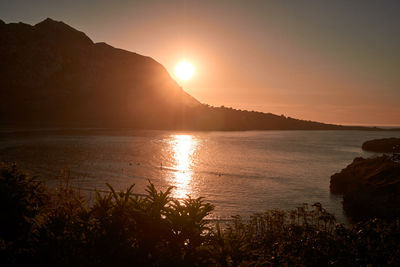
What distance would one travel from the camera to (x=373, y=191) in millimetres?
32188

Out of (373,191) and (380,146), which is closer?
(373,191)

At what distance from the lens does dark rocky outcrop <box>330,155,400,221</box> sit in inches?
1169

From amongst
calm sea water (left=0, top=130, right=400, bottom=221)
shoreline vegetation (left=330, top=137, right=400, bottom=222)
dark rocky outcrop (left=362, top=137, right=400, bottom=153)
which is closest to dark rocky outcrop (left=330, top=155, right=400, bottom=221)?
shoreline vegetation (left=330, top=137, right=400, bottom=222)

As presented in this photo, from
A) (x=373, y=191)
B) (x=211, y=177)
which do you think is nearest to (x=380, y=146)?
(x=211, y=177)

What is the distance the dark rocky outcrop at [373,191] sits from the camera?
29.7m

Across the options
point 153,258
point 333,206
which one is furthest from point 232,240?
point 333,206

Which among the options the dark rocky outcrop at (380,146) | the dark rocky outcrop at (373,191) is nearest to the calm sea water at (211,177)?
the dark rocky outcrop at (373,191)

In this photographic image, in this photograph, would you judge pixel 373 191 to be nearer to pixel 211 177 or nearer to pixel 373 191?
pixel 373 191

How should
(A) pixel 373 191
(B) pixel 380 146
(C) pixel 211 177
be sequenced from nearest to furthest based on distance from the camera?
(A) pixel 373 191
(C) pixel 211 177
(B) pixel 380 146

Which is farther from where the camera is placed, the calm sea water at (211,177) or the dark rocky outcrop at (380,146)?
the dark rocky outcrop at (380,146)

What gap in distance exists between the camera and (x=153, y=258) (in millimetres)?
6602

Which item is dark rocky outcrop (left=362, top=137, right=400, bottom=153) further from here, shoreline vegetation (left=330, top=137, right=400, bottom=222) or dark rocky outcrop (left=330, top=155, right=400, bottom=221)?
dark rocky outcrop (left=330, top=155, right=400, bottom=221)

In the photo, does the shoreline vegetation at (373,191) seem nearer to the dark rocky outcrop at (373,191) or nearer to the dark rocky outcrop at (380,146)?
the dark rocky outcrop at (373,191)

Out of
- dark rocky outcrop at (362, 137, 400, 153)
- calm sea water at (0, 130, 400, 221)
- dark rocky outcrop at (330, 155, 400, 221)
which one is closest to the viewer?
dark rocky outcrop at (330, 155, 400, 221)
